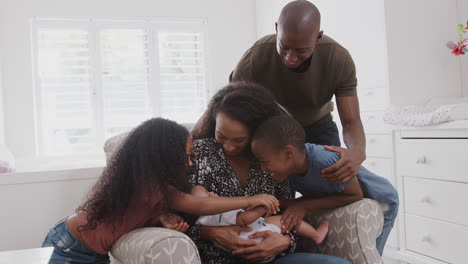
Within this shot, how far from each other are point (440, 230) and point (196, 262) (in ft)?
5.42

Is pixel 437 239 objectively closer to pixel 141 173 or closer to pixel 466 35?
pixel 466 35

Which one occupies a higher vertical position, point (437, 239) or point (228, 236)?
point (228, 236)

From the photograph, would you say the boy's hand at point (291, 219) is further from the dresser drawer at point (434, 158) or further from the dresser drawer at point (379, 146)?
the dresser drawer at point (379, 146)

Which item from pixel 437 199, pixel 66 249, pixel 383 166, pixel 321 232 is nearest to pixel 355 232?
pixel 321 232

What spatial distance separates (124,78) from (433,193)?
337cm

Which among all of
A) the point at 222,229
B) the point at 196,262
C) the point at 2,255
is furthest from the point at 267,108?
the point at 2,255

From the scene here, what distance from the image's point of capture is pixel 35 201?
1.78 metres

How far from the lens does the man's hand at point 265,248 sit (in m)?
1.26

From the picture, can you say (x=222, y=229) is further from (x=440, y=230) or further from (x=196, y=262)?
(x=440, y=230)

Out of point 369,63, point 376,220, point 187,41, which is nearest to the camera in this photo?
point 376,220

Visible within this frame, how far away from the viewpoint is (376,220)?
4.65ft

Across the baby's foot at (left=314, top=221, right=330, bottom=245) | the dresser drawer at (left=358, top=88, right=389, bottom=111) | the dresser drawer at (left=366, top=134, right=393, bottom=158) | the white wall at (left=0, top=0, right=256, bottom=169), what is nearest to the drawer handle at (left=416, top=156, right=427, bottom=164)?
the dresser drawer at (left=366, top=134, right=393, bottom=158)

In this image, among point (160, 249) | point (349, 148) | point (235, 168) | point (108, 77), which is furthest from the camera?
point (108, 77)

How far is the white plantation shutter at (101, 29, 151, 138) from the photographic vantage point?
4684 millimetres
